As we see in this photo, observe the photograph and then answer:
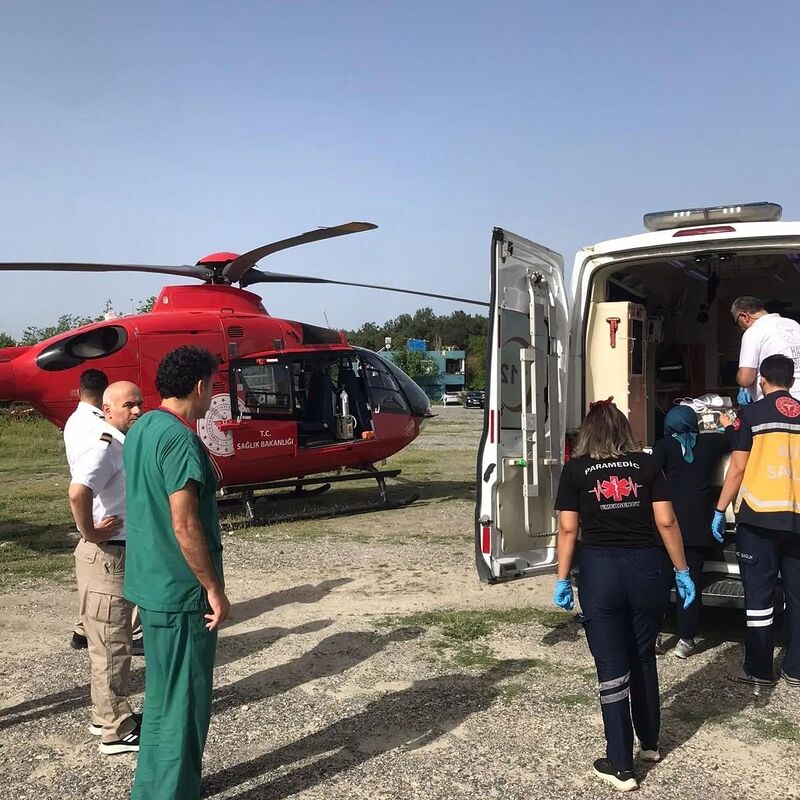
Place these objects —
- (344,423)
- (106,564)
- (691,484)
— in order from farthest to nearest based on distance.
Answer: (344,423) → (691,484) → (106,564)

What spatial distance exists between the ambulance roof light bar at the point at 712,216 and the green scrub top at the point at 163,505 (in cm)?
369

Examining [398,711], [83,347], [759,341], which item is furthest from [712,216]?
[83,347]

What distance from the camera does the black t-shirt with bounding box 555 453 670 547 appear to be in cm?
334

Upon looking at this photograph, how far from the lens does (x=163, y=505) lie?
296 centimetres

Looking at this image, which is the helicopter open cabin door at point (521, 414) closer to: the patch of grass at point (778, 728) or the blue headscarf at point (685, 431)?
the blue headscarf at point (685, 431)

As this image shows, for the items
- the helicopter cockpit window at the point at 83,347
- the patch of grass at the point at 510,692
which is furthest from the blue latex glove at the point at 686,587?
the helicopter cockpit window at the point at 83,347

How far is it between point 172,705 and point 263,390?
686cm

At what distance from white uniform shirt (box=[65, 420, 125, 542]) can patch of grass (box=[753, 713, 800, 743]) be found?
3295 millimetres

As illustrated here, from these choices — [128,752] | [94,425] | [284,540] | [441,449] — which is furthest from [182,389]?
[441,449]

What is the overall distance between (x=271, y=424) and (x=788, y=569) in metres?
6.48

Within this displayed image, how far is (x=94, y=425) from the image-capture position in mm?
4145

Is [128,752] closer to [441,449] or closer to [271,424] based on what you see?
[271,424]

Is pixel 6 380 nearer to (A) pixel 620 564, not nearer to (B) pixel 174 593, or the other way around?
(B) pixel 174 593

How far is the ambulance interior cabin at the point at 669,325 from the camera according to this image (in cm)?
555
